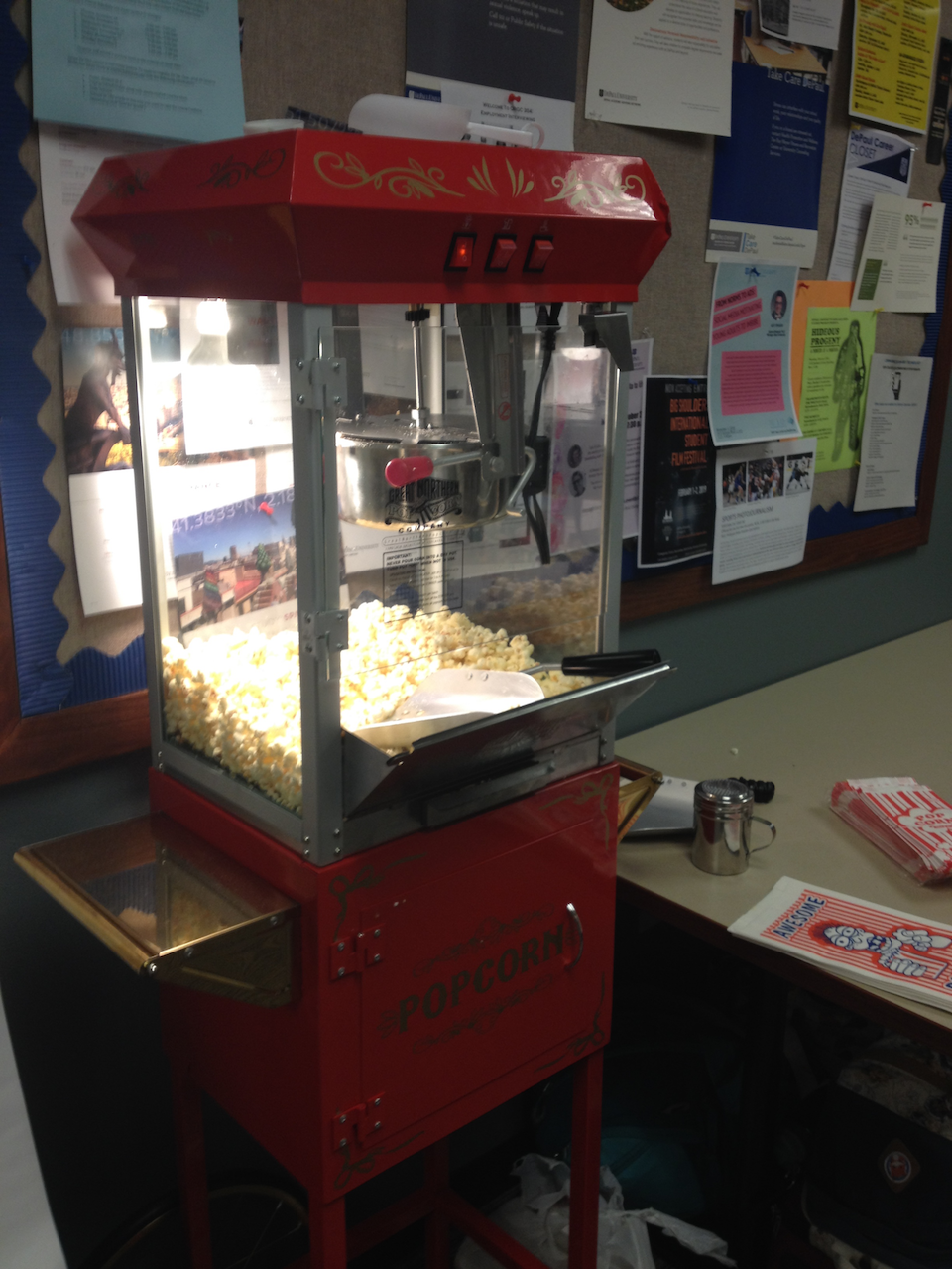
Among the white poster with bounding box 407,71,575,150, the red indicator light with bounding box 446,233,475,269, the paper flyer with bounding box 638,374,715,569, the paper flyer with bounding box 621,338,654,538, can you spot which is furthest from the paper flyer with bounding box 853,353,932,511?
the red indicator light with bounding box 446,233,475,269

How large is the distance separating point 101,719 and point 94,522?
0.71ft

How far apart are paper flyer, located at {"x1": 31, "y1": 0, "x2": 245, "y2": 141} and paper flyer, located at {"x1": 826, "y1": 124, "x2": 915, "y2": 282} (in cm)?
132

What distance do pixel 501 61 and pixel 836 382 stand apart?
104cm

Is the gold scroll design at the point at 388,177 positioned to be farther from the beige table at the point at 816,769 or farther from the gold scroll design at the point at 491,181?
the beige table at the point at 816,769

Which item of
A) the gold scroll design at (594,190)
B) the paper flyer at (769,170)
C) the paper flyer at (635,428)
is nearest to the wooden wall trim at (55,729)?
the gold scroll design at (594,190)

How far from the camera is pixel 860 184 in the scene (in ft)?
6.68

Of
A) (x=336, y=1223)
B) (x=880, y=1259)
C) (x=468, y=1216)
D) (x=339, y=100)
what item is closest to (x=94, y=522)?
(x=339, y=100)

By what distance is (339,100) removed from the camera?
122 centimetres

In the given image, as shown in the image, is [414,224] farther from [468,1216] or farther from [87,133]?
[468,1216]

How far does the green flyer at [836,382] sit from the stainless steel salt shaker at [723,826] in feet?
3.26

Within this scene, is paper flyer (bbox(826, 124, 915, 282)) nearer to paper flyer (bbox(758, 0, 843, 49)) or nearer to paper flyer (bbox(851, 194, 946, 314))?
paper flyer (bbox(851, 194, 946, 314))

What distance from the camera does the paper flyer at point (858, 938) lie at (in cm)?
112

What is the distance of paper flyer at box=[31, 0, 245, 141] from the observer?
0.99 meters

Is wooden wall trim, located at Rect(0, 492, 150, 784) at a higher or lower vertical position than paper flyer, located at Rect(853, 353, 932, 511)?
lower
